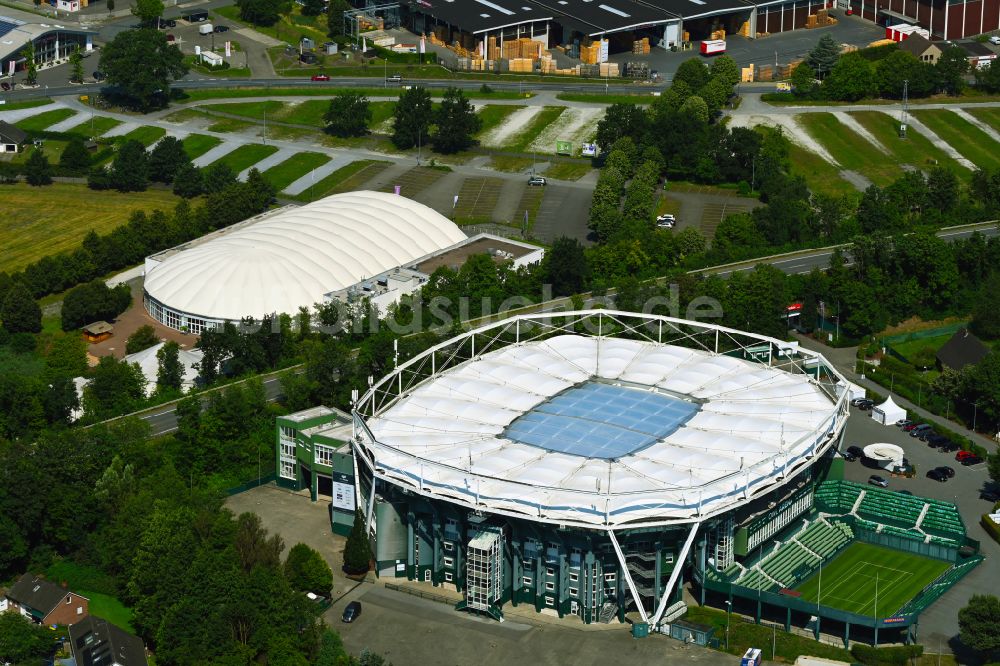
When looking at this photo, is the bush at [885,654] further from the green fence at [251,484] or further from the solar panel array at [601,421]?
the green fence at [251,484]

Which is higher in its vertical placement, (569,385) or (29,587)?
(569,385)

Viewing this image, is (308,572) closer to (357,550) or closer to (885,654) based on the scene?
(357,550)

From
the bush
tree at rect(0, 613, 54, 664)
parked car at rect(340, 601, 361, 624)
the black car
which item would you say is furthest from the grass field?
tree at rect(0, 613, 54, 664)

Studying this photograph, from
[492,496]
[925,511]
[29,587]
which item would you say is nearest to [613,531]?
[492,496]

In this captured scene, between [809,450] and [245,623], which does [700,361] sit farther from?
[245,623]

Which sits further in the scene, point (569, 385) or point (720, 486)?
point (569, 385)

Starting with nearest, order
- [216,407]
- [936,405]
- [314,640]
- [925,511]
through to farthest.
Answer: [314,640] < [925,511] < [216,407] < [936,405]

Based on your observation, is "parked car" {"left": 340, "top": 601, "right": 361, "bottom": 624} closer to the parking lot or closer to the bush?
the bush
